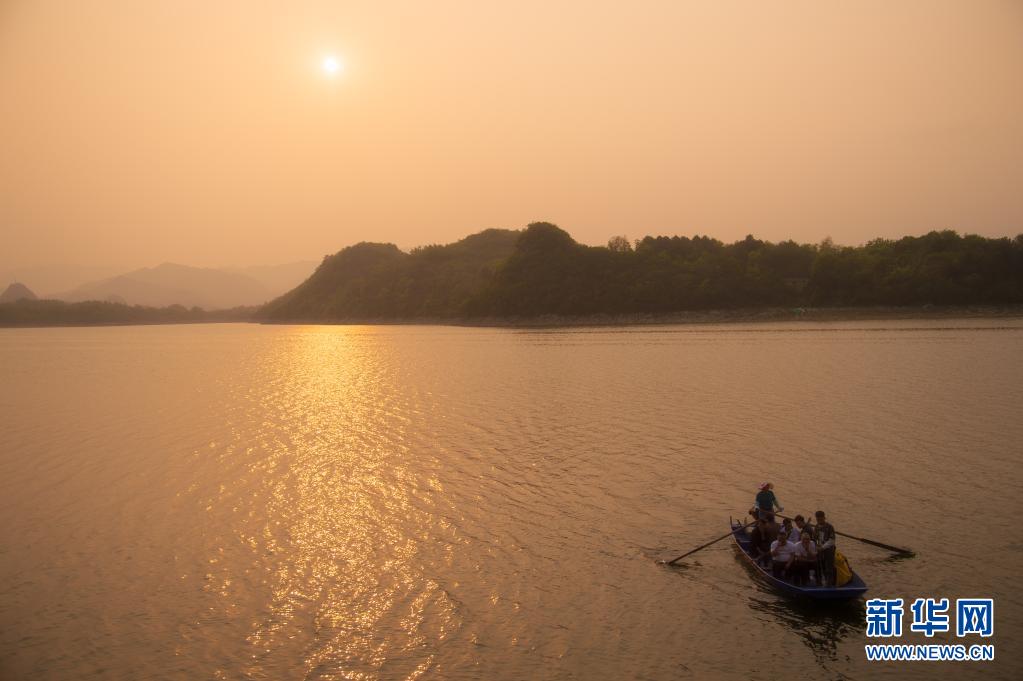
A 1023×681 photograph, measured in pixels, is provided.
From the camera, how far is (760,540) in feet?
59.2

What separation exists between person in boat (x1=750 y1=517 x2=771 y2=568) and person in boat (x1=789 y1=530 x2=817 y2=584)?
164cm

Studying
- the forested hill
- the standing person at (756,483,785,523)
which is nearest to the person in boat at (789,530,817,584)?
the standing person at (756,483,785,523)

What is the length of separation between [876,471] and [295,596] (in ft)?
71.8

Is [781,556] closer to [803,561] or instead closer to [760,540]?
[803,561]

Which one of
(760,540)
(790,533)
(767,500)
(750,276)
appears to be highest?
(750,276)

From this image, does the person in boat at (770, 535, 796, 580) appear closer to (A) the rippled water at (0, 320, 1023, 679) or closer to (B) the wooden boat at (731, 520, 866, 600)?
(B) the wooden boat at (731, 520, 866, 600)

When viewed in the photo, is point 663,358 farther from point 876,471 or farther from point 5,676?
point 5,676

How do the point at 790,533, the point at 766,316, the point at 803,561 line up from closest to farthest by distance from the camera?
the point at 803,561, the point at 790,533, the point at 766,316

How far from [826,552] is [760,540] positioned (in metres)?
2.44

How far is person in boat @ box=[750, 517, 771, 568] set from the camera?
58.4 ft

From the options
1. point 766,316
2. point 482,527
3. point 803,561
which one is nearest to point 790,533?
point 803,561

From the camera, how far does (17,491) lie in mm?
25625

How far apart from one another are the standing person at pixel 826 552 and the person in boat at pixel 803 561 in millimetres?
171

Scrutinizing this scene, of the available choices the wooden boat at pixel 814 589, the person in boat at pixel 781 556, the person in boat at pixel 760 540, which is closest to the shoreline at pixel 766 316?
the person in boat at pixel 760 540
